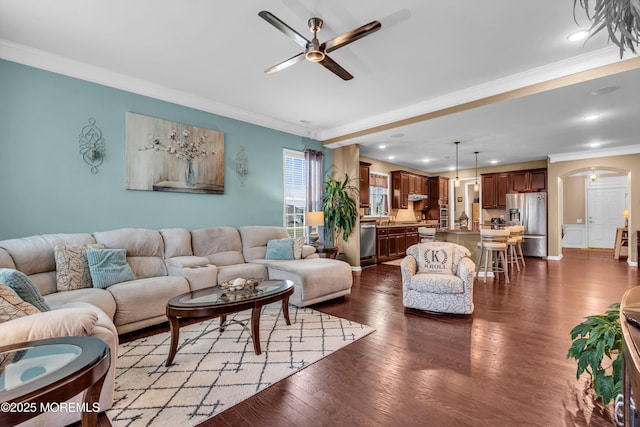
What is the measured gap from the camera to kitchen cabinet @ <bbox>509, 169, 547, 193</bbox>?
8094 millimetres

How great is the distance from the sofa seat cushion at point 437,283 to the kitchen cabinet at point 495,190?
22.0ft

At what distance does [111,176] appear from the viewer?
3713 millimetres

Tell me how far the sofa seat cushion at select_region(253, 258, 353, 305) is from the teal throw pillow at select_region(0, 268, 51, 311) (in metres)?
2.39

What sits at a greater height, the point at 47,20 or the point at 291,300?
the point at 47,20

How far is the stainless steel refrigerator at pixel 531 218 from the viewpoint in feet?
25.8

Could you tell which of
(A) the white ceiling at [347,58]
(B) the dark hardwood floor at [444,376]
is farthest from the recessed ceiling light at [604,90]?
(B) the dark hardwood floor at [444,376]

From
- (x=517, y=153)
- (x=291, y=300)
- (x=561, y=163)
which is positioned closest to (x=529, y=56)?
(x=291, y=300)

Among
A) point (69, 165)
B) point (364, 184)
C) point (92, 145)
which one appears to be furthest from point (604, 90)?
point (69, 165)

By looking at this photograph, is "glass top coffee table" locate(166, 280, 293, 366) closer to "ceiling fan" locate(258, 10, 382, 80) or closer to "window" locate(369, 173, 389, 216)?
"ceiling fan" locate(258, 10, 382, 80)

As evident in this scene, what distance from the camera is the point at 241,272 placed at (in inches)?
153

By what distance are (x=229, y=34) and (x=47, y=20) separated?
5.42 feet

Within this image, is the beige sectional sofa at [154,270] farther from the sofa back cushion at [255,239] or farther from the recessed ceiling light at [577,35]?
the recessed ceiling light at [577,35]

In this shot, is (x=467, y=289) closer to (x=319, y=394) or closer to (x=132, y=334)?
(x=319, y=394)

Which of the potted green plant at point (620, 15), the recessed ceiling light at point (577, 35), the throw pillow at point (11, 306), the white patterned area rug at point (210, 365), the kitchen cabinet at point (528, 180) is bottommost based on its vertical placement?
the white patterned area rug at point (210, 365)
